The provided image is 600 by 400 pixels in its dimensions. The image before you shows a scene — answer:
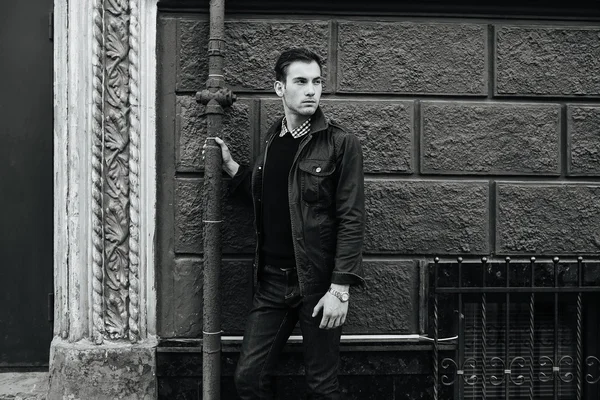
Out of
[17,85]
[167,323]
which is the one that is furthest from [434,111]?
[17,85]

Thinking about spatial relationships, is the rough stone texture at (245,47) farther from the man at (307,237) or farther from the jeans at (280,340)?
the jeans at (280,340)

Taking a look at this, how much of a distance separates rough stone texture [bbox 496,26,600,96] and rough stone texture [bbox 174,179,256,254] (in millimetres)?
1931

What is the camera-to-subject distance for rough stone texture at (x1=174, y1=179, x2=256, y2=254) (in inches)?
163

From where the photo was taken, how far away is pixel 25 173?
4.50 m

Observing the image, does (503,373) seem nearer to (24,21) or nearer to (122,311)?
(122,311)

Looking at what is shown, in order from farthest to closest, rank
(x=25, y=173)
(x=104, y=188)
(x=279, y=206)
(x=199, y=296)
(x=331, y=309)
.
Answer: (x=25, y=173) → (x=199, y=296) → (x=104, y=188) → (x=279, y=206) → (x=331, y=309)

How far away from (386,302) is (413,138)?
111 centimetres

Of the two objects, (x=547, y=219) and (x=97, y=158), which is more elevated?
(x=97, y=158)

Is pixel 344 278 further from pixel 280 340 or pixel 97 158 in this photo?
pixel 97 158

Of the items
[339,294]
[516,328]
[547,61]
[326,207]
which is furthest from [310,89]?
[516,328]

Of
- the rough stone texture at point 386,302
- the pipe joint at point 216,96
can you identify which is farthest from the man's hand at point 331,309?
the pipe joint at point 216,96

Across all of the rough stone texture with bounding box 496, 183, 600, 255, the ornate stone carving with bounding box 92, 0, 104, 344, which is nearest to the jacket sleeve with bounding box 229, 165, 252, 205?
the ornate stone carving with bounding box 92, 0, 104, 344

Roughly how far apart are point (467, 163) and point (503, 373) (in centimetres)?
152

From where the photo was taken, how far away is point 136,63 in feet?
13.3
